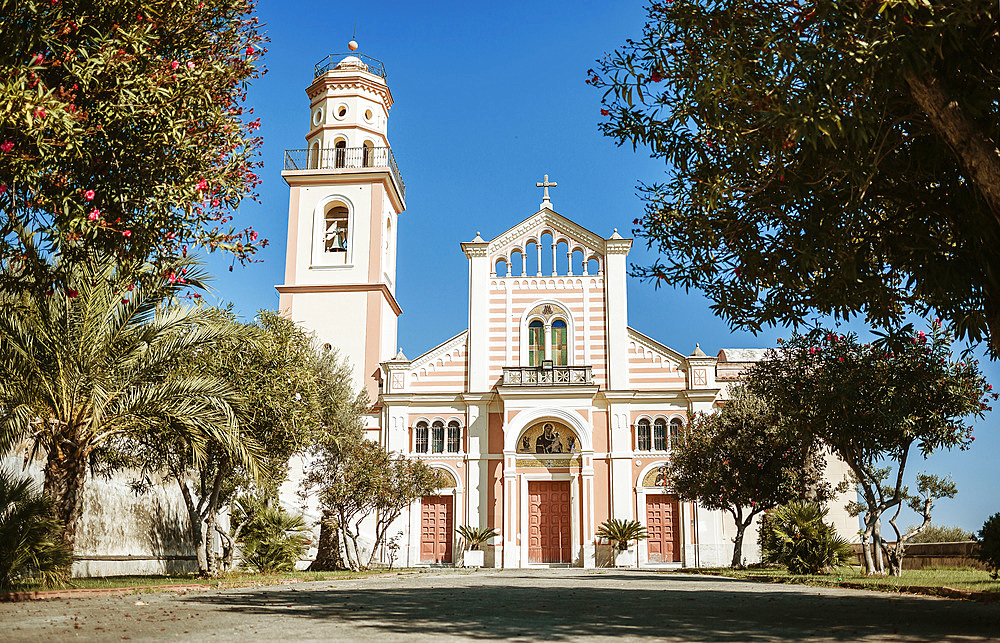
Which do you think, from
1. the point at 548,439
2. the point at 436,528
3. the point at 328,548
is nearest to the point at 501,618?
the point at 328,548

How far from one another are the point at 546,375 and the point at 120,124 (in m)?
30.8

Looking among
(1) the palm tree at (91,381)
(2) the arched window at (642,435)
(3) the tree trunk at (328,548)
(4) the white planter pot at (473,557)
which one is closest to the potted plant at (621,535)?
(2) the arched window at (642,435)

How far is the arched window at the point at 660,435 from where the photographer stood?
37.8 meters

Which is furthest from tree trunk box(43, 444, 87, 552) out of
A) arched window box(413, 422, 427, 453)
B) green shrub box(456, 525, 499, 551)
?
arched window box(413, 422, 427, 453)

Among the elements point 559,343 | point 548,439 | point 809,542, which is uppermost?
point 559,343

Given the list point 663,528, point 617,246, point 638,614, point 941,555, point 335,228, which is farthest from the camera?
point 335,228

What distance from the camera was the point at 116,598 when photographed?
38.8ft

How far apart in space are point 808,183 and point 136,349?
11093 millimetres

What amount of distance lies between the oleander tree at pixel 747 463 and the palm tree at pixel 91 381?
15004 millimetres

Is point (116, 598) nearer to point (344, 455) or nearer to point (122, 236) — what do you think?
point (122, 236)

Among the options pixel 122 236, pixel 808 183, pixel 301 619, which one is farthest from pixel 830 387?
pixel 122 236

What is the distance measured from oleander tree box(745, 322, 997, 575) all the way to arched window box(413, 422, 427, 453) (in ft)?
72.7

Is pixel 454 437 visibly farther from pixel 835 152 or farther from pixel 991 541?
pixel 835 152

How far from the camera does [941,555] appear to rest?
77.6 ft
